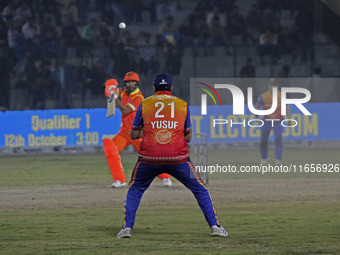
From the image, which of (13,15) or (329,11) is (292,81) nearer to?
(329,11)

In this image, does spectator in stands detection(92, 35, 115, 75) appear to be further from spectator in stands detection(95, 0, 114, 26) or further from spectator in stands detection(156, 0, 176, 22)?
spectator in stands detection(156, 0, 176, 22)

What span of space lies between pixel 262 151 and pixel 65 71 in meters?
8.91

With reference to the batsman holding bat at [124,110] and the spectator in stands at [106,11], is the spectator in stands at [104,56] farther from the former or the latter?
the batsman holding bat at [124,110]

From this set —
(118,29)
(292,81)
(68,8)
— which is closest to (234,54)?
(292,81)

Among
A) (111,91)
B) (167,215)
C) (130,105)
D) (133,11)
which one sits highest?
(133,11)

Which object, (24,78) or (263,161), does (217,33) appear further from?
(263,161)

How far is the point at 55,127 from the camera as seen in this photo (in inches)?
1001

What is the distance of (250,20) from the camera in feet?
99.8

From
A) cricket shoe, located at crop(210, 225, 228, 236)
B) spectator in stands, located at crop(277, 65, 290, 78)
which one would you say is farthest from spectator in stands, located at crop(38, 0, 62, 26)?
cricket shoe, located at crop(210, 225, 228, 236)

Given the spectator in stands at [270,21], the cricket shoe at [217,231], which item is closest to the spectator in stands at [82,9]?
the spectator in stands at [270,21]

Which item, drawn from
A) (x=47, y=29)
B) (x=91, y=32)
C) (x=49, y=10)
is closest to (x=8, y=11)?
(x=49, y=10)

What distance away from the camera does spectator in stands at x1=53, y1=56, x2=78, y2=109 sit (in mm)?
26906

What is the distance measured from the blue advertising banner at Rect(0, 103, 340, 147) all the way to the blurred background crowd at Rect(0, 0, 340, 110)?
1.16m

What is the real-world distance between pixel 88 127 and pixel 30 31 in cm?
587
